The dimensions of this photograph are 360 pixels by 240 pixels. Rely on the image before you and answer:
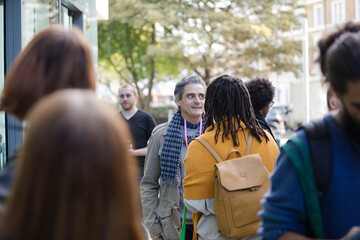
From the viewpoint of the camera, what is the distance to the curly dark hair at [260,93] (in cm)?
468

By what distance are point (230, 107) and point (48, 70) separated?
6.06ft

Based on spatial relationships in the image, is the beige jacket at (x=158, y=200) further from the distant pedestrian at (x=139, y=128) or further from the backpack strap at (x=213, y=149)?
the distant pedestrian at (x=139, y=128)

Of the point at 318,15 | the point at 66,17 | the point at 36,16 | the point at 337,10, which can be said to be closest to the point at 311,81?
the point at 337,10

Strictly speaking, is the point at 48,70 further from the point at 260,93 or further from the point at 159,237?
the point at 260,93

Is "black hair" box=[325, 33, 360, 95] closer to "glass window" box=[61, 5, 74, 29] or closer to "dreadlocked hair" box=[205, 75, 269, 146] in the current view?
"dreadlocked hair" box=[205, 75, 269, 146]

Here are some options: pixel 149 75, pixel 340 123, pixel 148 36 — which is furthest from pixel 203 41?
pixel 340 123

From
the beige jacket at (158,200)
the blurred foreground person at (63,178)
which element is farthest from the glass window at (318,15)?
the blurred foreground person at (63,178)

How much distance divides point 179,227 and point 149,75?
2114cm

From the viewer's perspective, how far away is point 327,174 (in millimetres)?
1804

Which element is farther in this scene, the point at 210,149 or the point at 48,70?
the point at 210,149

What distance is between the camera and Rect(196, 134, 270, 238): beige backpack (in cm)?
295

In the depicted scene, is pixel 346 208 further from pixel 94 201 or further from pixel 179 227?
pixel 179 227

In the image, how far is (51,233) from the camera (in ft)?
4.08

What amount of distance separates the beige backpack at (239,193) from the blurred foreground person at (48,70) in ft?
4.81
